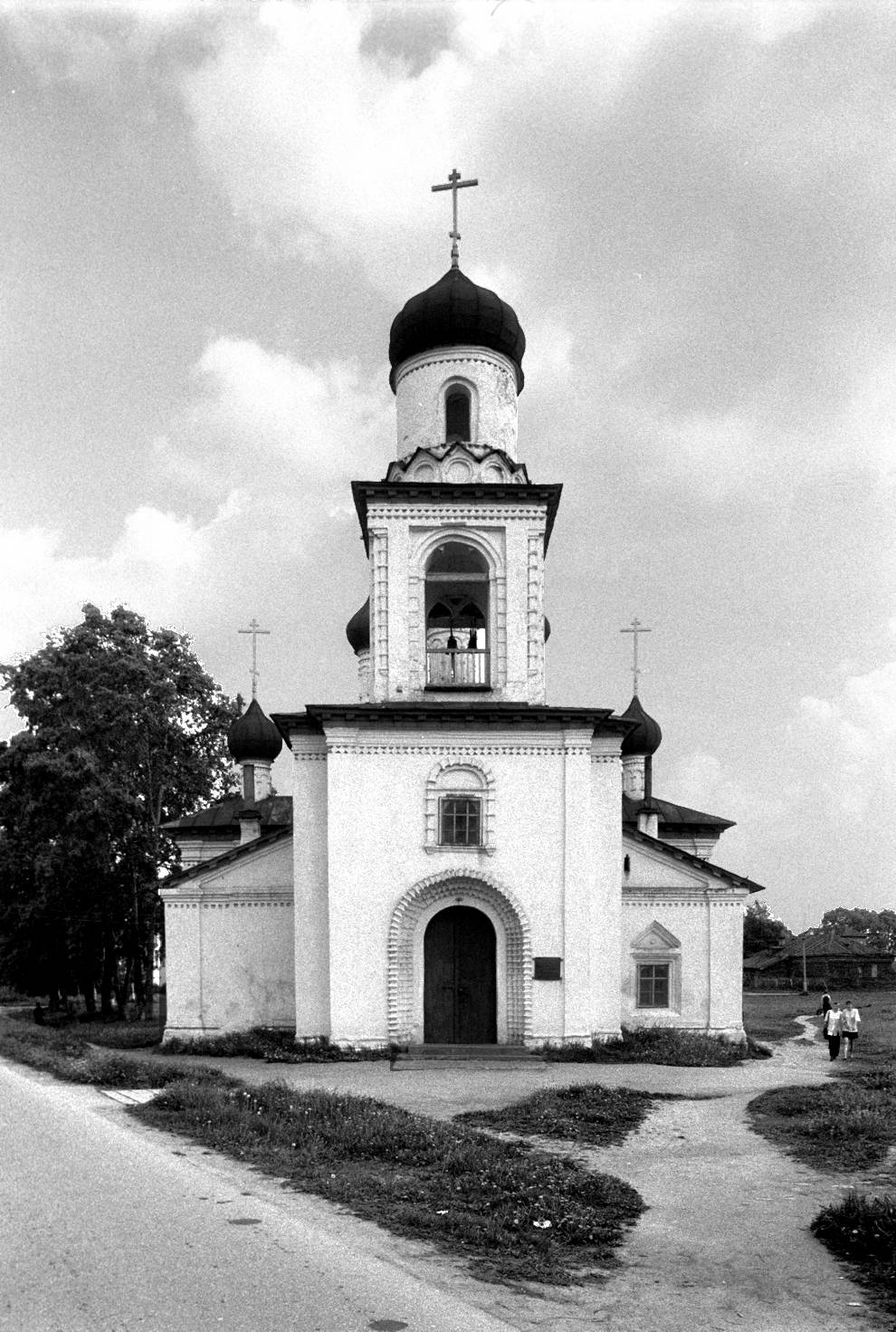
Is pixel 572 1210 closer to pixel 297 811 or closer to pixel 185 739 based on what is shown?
pixel 297 811

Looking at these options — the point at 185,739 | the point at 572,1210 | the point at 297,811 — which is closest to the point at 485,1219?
the point at 572,1210

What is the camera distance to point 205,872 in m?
21.0

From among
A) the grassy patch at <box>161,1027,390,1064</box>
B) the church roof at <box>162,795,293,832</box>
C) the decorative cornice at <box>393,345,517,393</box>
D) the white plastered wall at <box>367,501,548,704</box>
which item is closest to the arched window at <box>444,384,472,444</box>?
the decorative cornice at <box>393,345,517,393</box>

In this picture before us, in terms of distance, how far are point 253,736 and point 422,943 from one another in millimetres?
11037

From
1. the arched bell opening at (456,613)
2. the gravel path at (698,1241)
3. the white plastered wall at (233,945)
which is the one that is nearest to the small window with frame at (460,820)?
the arched bell opening at (456,613)

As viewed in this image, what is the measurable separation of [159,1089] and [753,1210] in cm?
819

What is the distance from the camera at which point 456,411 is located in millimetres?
20922

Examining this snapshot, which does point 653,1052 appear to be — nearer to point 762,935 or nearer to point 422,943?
point 422,943

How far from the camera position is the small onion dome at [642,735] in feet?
94.4

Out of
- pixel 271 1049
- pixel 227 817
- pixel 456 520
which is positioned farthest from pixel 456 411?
pixel 227 817

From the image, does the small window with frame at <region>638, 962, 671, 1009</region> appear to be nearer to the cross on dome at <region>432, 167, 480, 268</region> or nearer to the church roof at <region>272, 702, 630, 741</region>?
the church roof at <region>272, 702, 630, 741</region>

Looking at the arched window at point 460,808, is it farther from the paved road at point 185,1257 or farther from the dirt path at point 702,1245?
the paved road at point 185,1257

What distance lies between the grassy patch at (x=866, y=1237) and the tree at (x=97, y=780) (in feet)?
73.2

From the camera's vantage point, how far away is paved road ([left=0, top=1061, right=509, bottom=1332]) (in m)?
5.59
